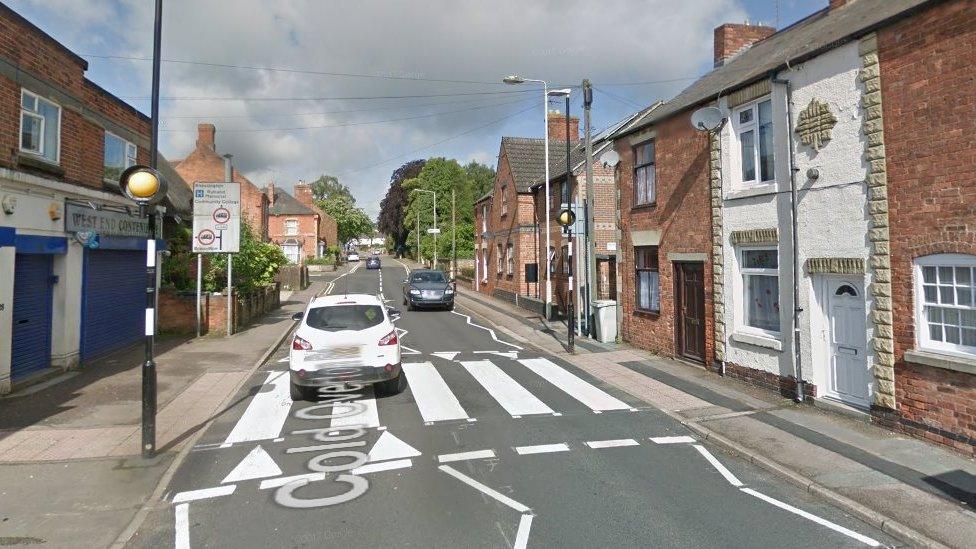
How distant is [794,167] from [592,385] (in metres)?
5.21

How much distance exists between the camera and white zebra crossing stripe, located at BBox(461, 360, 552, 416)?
348 inches

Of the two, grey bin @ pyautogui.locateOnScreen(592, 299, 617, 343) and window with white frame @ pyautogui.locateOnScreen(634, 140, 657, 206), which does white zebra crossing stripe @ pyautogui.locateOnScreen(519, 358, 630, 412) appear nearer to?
grey bin @ pyautogui.locateOnScreen(592, 299, 617, 343)

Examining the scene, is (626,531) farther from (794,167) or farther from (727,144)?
(727,144)

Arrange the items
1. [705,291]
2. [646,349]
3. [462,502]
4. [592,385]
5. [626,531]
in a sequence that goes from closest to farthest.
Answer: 1. [626,531]
2. [462,502]
3. [592,385]
4. [705,291]
5. [646,349]

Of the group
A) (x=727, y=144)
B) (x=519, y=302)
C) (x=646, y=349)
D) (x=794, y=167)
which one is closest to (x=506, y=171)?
(x=519, y=302)

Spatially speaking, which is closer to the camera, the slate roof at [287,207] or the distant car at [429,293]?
the distant car at [429,293]

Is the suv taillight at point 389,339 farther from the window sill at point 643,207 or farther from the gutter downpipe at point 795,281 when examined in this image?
the window sill at point 643,207

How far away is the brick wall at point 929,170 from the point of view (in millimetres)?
6695

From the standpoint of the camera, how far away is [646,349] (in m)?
14.1

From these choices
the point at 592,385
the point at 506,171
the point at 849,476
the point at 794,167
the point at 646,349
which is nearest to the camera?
the point at 849,476

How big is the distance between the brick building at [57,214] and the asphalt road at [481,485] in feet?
15.5

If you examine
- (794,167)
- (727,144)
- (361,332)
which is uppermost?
(727,144)

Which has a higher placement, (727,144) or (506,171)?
(506,171)

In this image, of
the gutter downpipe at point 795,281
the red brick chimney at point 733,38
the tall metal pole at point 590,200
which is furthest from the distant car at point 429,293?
the gutter downpipe at point 795,281
